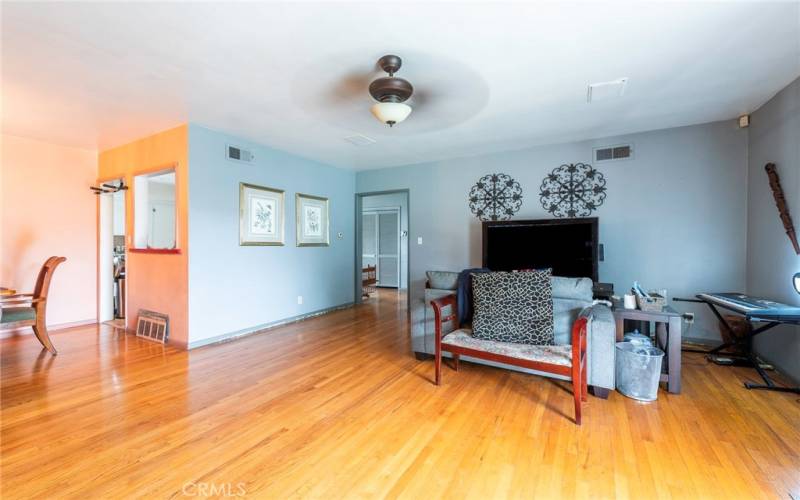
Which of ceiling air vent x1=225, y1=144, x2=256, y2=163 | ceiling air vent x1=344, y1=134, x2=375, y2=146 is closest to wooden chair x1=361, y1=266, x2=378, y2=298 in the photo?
ceiling air vent x1=344, y1=134, x2=375, y2=146

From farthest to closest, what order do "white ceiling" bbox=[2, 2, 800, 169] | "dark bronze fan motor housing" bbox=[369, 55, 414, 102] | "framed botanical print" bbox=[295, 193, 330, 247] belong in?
"framed botanical print" bbox=[295, 193, 330, 247], "dark bronze fan motor housing" bbox=[369, 55, 414, 102], "white ceiling" bbox=[2, 2, 800, 169]

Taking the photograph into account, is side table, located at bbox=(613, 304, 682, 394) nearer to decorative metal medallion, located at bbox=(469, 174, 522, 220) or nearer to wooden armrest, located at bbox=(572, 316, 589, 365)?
wooden armrest, located at bbox=(572, 316, 589, 365)

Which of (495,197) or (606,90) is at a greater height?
(606,90)

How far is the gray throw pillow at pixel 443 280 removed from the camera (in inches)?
119

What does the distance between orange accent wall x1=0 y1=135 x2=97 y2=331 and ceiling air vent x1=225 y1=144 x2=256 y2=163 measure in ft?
7.94

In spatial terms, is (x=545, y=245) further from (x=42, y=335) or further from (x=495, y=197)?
(x=42, y=335)

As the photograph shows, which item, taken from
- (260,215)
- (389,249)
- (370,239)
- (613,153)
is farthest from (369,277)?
(613,153)

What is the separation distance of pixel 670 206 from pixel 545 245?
1.39m

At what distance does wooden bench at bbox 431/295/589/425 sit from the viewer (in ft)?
6.81

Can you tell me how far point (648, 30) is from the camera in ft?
6.45

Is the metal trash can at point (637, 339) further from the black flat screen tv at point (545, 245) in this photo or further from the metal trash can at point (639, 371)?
the black flat screen tv at point (545, 245)

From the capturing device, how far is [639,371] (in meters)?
2.38

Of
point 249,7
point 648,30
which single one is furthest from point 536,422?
point 249,7

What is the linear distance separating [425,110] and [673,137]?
2.94m
